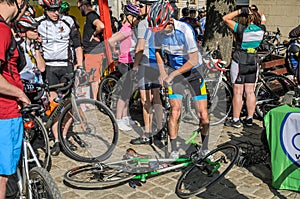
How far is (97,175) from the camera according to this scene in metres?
→ 4.59

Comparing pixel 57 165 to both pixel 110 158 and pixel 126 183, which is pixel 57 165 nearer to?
pixel 110 158

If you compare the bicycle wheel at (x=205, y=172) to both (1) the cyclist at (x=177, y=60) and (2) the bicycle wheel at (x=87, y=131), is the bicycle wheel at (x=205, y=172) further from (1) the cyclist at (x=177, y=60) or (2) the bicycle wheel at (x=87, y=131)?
(2) the bicycle wheel at (x=87, y=131)

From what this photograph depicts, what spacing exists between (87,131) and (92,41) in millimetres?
2267

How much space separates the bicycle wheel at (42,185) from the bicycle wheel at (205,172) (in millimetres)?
1582

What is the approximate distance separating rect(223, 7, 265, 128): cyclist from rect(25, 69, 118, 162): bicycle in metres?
2.29

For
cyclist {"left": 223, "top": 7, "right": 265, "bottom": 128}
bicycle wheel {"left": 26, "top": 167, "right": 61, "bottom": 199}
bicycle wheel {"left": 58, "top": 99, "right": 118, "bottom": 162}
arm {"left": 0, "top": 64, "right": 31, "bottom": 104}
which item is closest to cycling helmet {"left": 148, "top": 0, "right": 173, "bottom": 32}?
bicycle wheel {"left": 58, "top": 99, "right": 118, "bottom": 162}

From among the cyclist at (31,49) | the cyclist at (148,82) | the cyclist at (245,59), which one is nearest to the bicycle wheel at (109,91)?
the cyclist at (148,82)

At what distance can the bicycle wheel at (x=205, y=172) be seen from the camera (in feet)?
14.3

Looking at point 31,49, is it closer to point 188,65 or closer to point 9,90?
point 188,65

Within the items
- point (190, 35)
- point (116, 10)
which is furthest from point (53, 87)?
point (116, 10)

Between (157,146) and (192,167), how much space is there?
4.26 ft

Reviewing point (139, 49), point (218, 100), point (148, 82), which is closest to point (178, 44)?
point (139, 49)

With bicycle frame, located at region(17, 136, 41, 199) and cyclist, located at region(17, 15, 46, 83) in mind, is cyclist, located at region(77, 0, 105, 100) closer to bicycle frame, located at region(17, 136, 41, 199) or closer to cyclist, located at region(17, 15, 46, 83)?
cyclist, located at region(17, 15, 46, 83)

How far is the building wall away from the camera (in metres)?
15.5
